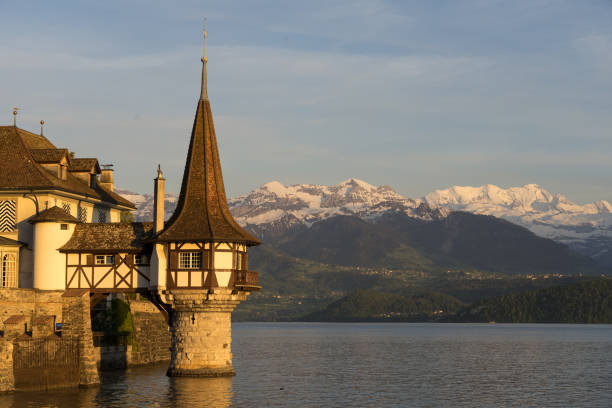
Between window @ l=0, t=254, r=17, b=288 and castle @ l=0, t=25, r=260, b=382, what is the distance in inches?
3.1

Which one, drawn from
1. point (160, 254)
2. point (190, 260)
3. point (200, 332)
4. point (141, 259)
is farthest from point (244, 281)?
point (141, 259)

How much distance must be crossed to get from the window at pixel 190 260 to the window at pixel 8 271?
13250 mm

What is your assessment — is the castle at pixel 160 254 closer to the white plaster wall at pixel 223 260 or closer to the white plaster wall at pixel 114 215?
the white plaster wall at pixel 223 260

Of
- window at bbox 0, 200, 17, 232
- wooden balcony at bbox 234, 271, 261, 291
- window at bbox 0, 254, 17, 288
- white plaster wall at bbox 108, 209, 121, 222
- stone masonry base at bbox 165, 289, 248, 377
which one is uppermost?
white plaster wall at bbox 108, 209, 121, 222

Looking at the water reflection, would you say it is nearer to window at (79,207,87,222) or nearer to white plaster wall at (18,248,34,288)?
white plaster wall at (18,248,34,288)

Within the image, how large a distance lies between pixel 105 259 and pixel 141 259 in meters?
2.87

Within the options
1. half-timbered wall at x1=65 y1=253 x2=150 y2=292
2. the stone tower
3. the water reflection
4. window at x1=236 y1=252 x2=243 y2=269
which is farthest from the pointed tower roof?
the water reflection

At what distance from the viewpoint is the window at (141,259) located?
72.5m

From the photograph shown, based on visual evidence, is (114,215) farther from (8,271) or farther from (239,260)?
(239,260)

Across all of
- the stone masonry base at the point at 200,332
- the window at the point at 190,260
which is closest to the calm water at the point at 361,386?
the stone masonry base at the point at 200,332

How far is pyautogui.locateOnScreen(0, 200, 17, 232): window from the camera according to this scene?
240 feet

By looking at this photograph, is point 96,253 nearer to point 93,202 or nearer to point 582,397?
point 93,202

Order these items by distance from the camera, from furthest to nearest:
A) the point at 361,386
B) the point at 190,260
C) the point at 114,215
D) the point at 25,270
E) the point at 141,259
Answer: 1. the point at 114,215
2. the point at 361,386
3. the point at 141,259
4. the point at 25,270
5. the point at 190,260

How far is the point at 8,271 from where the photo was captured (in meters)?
70.9
